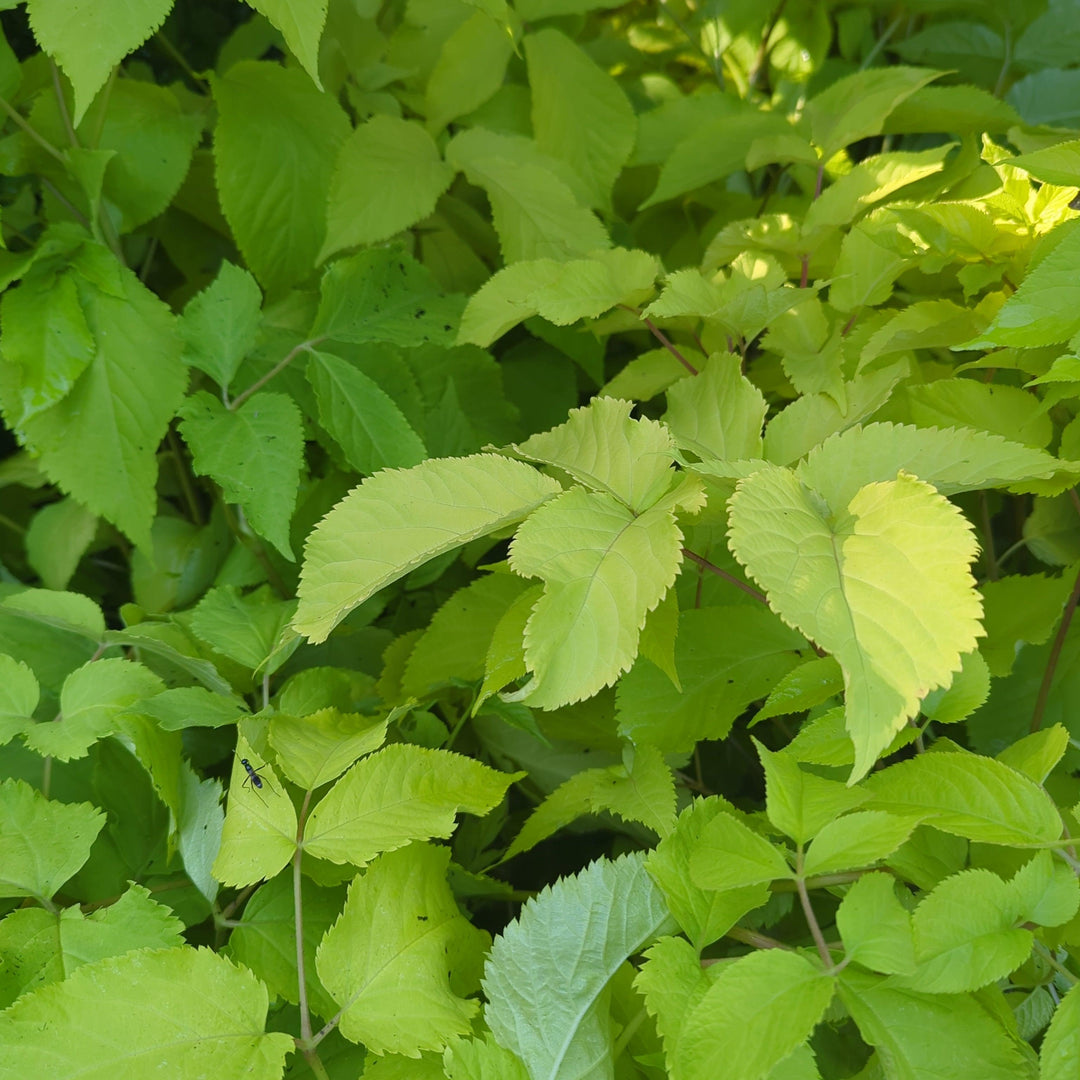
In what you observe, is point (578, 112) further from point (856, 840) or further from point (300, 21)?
point (856, 840)

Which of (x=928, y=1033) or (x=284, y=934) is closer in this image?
(x=928, y=1033)

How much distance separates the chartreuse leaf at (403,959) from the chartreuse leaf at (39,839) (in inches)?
6.7

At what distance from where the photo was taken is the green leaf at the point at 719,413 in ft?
1.96

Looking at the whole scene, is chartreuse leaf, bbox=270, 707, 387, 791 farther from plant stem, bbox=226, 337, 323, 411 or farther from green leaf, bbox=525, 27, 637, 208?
green leaf, bbox=525, 27, 637, 208

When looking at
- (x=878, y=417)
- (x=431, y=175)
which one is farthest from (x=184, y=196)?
(x=878, y=417)

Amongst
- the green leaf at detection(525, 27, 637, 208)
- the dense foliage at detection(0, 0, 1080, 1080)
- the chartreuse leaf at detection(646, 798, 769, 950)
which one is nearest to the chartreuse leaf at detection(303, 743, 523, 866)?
the dense foliage at detection(0, 0, 1080, 1080)

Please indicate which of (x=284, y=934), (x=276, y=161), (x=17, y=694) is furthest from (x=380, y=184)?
(x=284, y=934)

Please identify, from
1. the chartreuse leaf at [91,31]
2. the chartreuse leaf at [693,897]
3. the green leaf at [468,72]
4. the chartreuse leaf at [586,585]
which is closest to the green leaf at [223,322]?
the chartreuse leaf at [91,31]

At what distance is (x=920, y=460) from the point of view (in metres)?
→ 0.50

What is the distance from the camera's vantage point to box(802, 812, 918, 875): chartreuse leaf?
1.46 ft

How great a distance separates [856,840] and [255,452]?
513 mm

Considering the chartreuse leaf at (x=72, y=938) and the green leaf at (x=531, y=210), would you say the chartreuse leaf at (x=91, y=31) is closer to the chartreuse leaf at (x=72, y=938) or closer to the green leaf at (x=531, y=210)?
the green leaf at (x=531, y=210)

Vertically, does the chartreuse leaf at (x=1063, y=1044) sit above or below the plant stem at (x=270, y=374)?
below

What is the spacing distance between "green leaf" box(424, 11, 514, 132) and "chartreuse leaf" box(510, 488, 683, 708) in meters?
0.60
